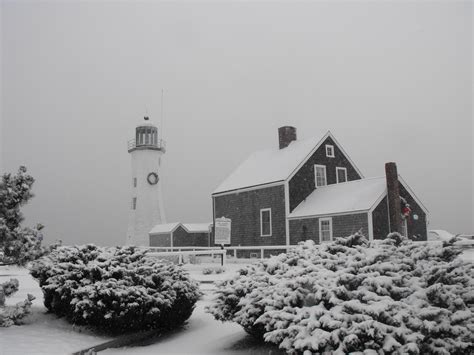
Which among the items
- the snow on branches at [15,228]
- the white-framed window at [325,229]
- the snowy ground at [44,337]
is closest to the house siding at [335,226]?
the white-framed window at [325,229]

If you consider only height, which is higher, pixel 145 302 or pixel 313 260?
pixel 313 260

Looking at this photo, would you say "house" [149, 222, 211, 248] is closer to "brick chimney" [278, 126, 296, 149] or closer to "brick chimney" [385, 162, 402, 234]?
"brick chimney" [278, 126, 296, 149]

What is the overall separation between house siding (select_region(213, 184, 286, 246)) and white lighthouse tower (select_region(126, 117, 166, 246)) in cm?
1042

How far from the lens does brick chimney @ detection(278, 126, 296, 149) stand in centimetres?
3192

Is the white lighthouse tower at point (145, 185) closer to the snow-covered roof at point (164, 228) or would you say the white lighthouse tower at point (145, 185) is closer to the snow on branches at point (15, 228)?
the snow-covered roof at point (164, 228)

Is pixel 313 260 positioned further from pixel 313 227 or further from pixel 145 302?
pixel 313 227

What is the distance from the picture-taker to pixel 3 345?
6.89 meters

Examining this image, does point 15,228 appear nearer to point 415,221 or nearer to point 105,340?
point 105,340

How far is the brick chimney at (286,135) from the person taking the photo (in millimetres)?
31922

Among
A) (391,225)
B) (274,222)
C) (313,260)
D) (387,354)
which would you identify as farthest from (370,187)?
(387,354)

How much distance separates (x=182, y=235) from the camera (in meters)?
36.4

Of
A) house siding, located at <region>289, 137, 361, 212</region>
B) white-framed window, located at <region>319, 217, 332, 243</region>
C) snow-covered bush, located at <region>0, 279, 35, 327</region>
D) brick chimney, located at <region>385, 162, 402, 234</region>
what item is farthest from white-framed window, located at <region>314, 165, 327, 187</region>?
snow-covered bush, located at <region>0, 279, 35, 327</region>

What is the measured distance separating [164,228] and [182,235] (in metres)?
2.10

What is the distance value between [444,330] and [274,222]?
22.7m
